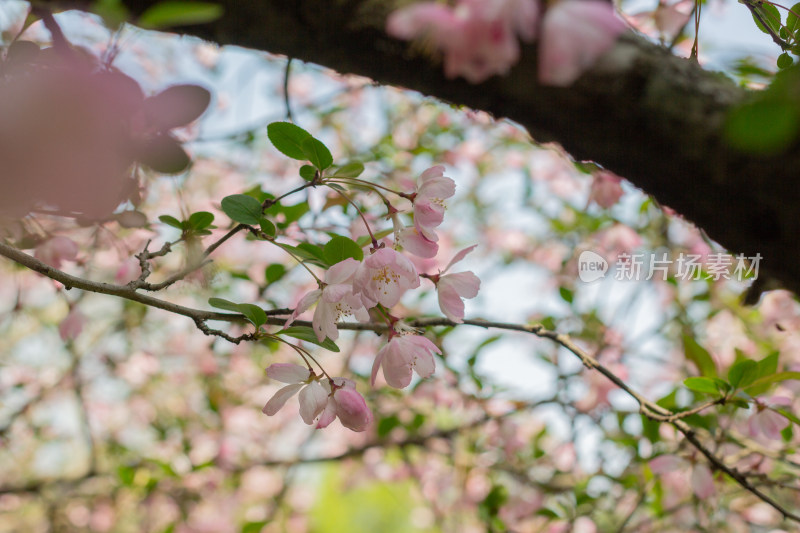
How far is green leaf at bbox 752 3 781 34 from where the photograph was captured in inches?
32.4

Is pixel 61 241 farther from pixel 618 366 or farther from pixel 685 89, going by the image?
pixel 618 366

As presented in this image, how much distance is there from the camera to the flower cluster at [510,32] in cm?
41

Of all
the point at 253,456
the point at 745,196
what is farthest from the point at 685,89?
the point at 253,456

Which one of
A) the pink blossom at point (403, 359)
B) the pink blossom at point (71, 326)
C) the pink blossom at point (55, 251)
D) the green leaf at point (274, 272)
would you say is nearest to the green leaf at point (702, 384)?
the pink blossom at point (403, 359)

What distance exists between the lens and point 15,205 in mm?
569

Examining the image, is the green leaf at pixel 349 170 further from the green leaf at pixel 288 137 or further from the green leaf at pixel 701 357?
the green leaf at pixel 701 357

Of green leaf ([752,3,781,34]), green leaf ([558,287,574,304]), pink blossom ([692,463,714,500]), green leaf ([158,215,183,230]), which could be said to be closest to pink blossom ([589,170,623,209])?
green leaf ([558,287,574,304])

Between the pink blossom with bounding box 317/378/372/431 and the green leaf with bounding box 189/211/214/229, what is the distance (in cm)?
29

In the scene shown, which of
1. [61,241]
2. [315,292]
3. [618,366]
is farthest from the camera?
[618,366]

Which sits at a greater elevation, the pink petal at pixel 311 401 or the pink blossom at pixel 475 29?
the pink blossom at pixel 475 29

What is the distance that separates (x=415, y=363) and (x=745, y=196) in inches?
15.8

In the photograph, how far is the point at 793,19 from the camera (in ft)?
2.65

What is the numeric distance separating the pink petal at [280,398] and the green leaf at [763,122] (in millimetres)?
547

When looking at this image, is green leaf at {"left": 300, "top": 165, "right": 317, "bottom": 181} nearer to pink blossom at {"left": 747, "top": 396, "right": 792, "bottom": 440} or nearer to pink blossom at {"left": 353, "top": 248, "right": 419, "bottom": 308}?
pink blossom at {"left": 353, "top": 248, "right": 419, "bottom": 308}
